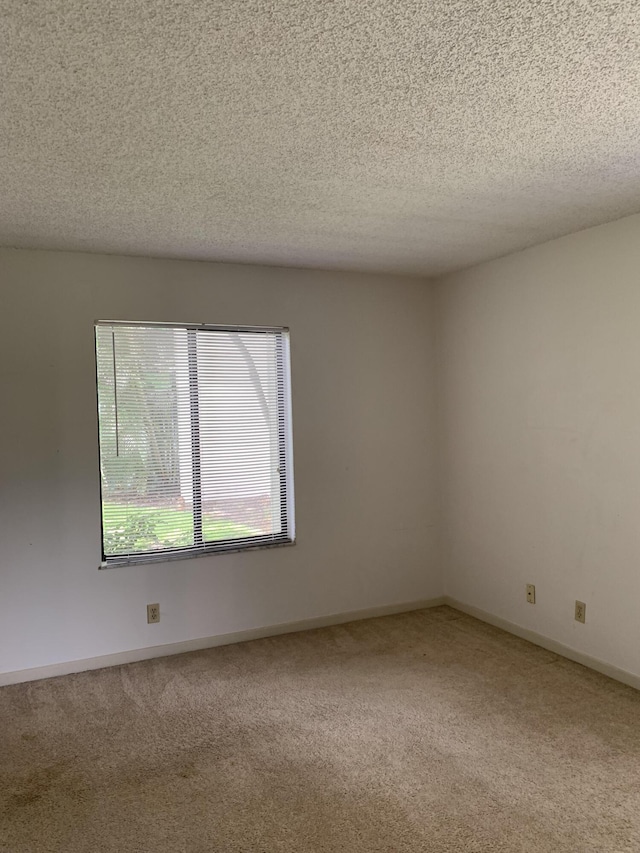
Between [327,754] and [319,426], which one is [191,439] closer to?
[319,426]

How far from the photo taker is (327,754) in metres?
2.63

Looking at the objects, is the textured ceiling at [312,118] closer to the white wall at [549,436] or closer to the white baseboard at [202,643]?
the white wall at [549,436]

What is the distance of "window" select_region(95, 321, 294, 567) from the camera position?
370 cm

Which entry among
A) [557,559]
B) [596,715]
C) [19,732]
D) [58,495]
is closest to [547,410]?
[557,559]

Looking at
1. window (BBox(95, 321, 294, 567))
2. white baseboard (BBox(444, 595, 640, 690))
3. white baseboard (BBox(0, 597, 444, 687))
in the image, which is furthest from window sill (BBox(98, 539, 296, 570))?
white baseboard (BBox(444, 595, 640, 690))

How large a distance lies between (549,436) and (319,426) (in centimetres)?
149

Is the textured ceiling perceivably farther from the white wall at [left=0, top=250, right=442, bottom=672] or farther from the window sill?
the window sill

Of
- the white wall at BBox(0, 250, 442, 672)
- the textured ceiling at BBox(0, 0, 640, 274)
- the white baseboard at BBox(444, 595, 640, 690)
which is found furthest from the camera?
the white wall at BBox(0, 250, 442, 672)

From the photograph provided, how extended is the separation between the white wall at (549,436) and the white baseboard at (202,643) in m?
0.51

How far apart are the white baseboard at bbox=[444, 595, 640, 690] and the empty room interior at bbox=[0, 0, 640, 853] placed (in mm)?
19

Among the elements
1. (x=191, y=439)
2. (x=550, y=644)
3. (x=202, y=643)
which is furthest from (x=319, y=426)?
(x=550, y=644)

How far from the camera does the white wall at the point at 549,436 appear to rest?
10.5 ft

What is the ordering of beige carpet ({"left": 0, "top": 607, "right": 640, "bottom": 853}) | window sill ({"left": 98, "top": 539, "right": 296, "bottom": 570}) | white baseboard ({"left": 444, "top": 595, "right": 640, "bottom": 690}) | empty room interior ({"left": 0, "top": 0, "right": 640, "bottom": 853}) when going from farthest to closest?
1. window sill ({"left": 98, "top": 539, "right": 296, "bottom": 570})
2. white baseboard ({"left": 444, "top": 595, "right": 640, "bottom": 690})
3. beige carpet ({"left": 0, "top": 607, "right": 640, "bottom": 853})
4. empty room interior ({"left": 0, "top": 0, "right": 640, "bottom": 853})

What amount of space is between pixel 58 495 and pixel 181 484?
2.36ft
